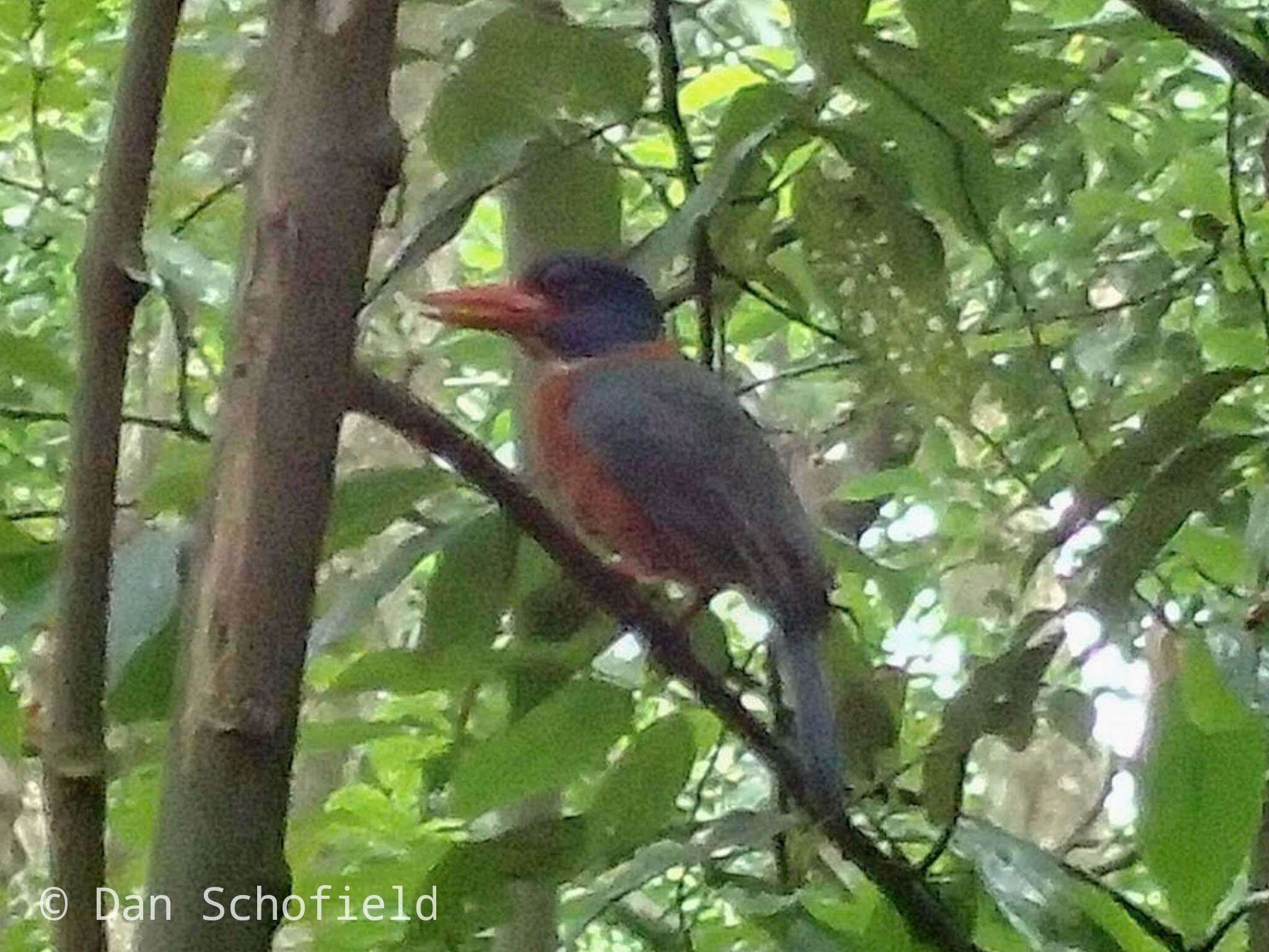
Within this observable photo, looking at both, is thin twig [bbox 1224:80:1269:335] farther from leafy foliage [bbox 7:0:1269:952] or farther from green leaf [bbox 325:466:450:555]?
green leaf [bbox 325:466:450:555]

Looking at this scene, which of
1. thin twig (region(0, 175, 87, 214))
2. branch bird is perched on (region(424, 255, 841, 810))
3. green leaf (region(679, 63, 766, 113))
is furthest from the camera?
green leaf (region(679, 63, 766, 113))

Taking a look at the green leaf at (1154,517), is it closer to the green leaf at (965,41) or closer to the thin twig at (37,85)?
the green leaf at (965,41)

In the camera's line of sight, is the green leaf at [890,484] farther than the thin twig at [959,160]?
Yes

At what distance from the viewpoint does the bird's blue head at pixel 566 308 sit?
1.19 meters

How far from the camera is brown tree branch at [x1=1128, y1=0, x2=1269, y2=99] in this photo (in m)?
0.88

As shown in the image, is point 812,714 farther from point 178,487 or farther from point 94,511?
point 94,511

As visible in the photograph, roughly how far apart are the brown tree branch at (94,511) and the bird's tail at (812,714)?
1.06 feet

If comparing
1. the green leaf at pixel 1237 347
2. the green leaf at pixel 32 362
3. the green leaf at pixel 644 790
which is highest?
the green leaf at pixel 1237 347

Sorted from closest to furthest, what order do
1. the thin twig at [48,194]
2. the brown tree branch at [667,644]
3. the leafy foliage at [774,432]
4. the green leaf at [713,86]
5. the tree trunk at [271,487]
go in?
the tree trunk at [271,487], the brown tree branch at [667,644], the leafy foliage at [774,432], the thin twig at [48,194], the green leaf at [713,86]

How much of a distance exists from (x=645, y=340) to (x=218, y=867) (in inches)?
40.5

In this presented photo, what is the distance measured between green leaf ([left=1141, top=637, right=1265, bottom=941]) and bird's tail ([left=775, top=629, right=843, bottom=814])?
14 cm

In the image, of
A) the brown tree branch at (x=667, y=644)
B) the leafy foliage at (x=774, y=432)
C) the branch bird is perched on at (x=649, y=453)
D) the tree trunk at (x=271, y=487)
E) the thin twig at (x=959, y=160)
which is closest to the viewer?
the tree trunk at (x=271, y=487)

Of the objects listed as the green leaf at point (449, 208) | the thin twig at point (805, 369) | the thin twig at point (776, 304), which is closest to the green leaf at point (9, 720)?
the green leaf at point (449, 208)

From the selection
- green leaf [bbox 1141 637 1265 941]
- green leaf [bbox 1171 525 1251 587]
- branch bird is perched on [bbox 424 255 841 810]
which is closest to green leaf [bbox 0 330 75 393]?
branch bird is perched on [bbox 424 255 841 810]
